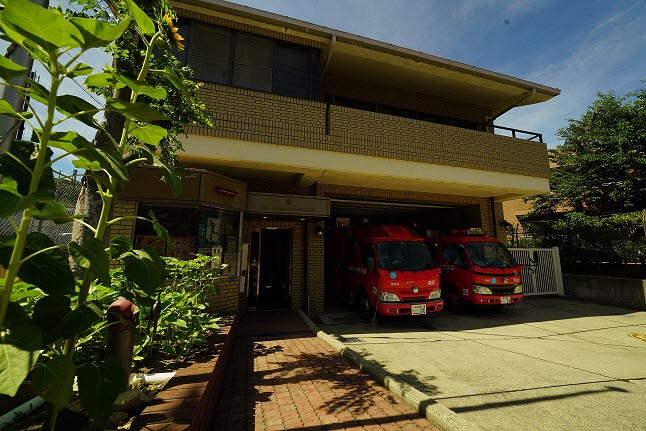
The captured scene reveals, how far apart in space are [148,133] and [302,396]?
11.5 feet

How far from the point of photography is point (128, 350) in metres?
2.13

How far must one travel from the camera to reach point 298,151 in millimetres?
7266

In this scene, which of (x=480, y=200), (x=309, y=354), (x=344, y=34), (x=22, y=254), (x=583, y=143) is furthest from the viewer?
(x=583, y=143)

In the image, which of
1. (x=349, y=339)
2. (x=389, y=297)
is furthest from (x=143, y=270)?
(x=389, y=297)

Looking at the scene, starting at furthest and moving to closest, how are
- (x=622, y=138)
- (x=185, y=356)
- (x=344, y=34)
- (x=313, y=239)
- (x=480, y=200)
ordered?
1. (x=622, y=138)
2. (x=480, y=200)
3. (x=313, y=239)
4. (x=344, y=34)
5. (x=185, y=356)

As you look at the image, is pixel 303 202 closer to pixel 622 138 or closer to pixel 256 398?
pixel 256 398

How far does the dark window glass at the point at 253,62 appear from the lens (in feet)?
24.5

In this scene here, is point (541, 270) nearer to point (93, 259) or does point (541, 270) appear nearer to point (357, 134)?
point (357, 134)

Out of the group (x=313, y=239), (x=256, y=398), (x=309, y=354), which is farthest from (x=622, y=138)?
(x=256, y=398)

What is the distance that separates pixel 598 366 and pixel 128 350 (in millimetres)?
6692

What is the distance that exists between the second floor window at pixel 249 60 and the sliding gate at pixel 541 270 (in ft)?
34.5

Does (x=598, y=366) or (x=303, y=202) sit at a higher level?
(x=303, y=202)

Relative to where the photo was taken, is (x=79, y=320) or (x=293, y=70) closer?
(x=79, y=320)

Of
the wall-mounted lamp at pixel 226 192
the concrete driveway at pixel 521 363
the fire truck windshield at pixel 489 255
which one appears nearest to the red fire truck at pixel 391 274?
the concrete driveway at pixel 521 363
